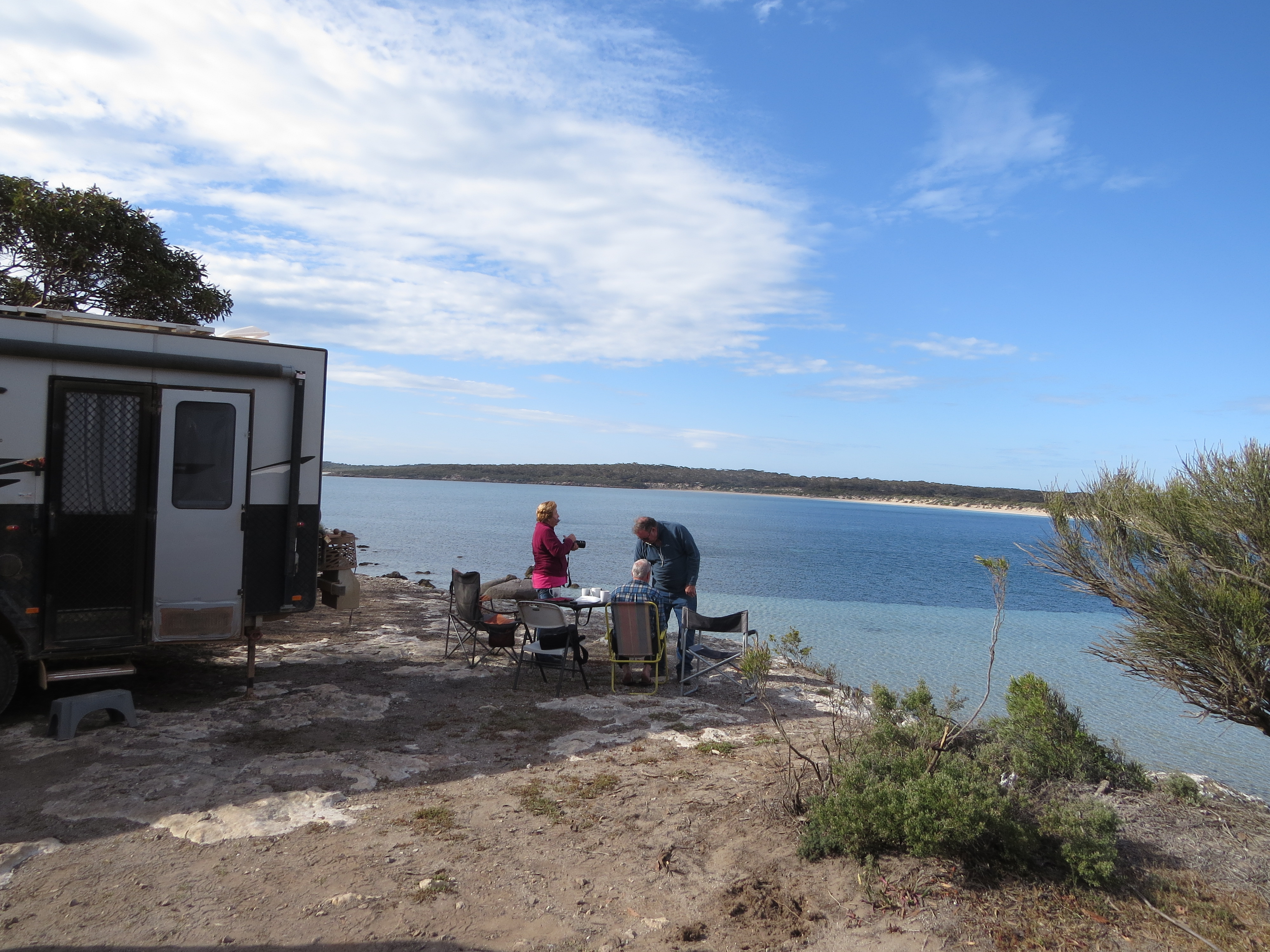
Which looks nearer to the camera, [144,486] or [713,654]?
[144,486]

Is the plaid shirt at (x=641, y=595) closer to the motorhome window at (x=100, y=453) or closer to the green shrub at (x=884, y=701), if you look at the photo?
the green shrub at (x=884, y=701)

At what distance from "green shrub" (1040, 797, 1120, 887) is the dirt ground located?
0.37 feet

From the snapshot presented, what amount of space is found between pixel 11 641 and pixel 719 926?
499 cm

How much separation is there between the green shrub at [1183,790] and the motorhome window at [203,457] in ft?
20.8

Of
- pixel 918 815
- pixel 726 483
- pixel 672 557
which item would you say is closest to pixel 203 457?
pixel 672 557

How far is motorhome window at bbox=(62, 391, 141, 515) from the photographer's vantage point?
5.51 meters

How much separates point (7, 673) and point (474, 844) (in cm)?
365

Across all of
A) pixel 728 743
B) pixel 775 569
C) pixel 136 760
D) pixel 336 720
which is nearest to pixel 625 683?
pixel 728 743

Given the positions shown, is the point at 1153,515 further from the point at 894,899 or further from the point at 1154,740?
the point at 1154,740

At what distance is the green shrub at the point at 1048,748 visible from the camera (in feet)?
15.3

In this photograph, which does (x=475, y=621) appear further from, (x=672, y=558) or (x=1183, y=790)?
(x=1183, y=790)

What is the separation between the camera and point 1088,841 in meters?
3.38

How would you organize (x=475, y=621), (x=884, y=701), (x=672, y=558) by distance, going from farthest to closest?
1. (x=672, y=558)
2. (x=475, y=621)
3. (x=884, y=701)

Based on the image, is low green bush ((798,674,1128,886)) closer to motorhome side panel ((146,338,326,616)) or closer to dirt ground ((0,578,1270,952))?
dirt ground ((0,578,1270,952))
